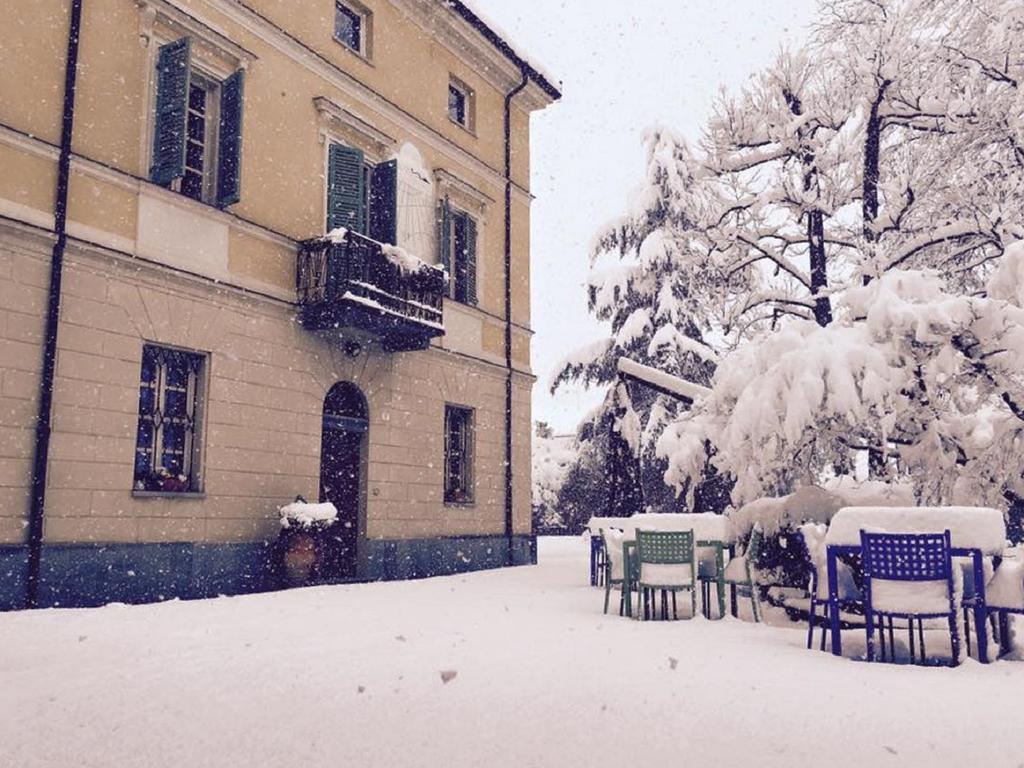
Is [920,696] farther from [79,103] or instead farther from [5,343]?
[79,103]

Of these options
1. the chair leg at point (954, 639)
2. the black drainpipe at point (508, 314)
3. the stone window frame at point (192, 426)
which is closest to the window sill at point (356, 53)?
the black drainpipe at point (508, 314)

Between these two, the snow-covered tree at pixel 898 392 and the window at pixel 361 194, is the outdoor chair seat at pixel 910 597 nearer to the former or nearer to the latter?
the snow-covered tree at pixel 898 392

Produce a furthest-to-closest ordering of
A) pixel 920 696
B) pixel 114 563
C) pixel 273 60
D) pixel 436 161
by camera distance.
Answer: pixel 436 161, pixel 273 60, pixel 114 563, pixel 920 696

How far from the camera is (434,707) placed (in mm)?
4215

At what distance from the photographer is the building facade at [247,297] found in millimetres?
8883

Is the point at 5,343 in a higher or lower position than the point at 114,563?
higher

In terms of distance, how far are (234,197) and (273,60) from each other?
2557 mm

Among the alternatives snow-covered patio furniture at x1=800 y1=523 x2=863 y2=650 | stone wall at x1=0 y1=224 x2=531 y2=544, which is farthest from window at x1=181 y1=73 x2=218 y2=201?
snow-covered patio furniture at x1=800 y1=523 x2=863 y2=650

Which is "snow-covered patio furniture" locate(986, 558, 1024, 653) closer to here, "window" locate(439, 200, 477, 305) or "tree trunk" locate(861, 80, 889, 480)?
"tree trunk" locate(861, 80, 889, 480)

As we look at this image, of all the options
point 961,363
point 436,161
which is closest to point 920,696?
point 961,363

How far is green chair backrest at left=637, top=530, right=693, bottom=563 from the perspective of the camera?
26.3 ft

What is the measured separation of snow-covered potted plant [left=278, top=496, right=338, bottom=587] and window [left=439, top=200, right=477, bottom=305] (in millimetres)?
5611

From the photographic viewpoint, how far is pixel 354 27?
14.1m

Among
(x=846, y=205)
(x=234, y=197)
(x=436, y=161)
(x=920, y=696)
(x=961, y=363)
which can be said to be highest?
(x=436, y=161)
